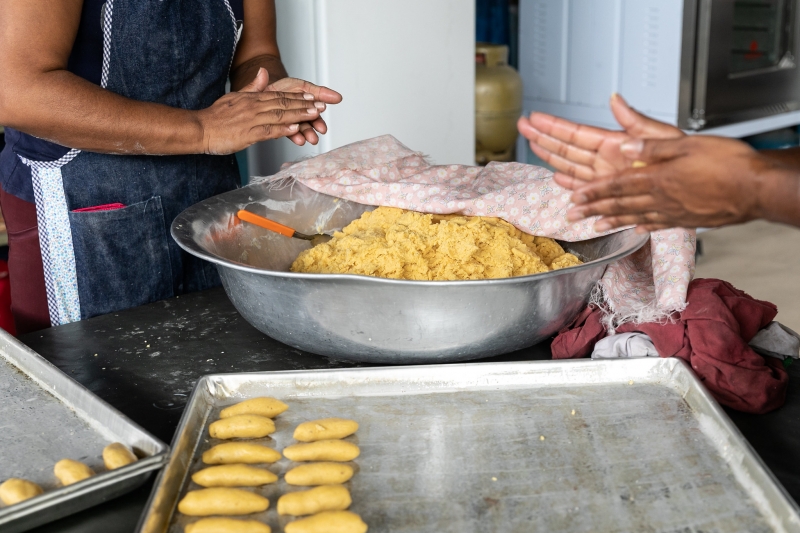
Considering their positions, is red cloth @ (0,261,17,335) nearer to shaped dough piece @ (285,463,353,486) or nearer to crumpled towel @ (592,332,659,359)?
shaped dough piece @ (285,463,353,486)

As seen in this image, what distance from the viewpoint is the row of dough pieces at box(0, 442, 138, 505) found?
2.48ft

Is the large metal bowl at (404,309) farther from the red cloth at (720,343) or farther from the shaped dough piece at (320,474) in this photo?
the shaped dough piece at (320,474)

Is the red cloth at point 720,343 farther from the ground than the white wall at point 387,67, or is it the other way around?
the white wall at point 387,67

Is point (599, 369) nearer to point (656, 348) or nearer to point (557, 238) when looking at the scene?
point (656, 348)

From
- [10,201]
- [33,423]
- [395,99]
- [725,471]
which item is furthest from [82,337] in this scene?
[395,99]

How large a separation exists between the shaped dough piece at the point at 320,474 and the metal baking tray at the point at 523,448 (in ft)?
0.05

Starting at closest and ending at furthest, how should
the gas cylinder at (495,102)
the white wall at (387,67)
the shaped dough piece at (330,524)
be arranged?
the shaped dough piece at (330,524) < the white wall at (387,67) < the gas cylinder at (495,102)

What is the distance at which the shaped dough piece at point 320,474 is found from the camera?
0.79m

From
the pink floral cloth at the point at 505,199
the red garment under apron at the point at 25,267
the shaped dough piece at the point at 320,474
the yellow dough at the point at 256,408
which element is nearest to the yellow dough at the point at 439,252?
the pink floral cloth at the point at 505,199

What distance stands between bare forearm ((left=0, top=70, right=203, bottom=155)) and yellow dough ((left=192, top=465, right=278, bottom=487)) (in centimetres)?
68

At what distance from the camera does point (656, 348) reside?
103 centimetres

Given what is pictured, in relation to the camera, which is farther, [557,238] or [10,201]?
[10,201]

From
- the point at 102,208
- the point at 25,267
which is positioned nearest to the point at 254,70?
the point at 102,208

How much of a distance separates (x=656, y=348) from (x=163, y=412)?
0.65 m
